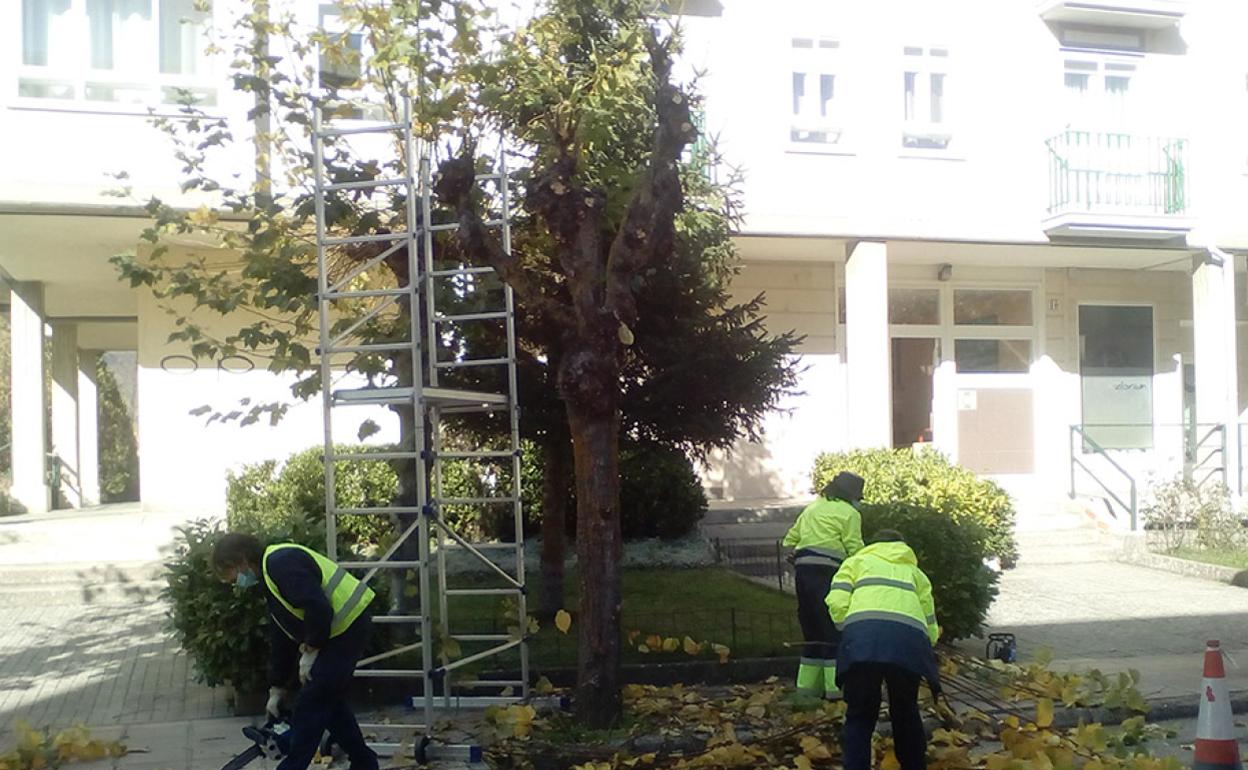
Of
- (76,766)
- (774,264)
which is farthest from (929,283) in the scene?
(76,766)

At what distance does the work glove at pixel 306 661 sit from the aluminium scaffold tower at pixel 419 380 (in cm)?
86

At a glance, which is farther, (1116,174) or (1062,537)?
(1116,174)

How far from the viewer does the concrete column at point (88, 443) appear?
2138 centimetres

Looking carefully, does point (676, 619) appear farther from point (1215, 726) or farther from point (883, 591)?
point (1215, 726)

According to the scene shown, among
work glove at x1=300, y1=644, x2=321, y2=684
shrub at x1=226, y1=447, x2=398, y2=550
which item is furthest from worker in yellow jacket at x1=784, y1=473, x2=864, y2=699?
shrub at x1=226, y1=447, x2=398, y2=550

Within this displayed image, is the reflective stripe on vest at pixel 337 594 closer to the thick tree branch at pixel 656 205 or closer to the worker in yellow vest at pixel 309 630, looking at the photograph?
the worker in yellow vest at pixel 309 630

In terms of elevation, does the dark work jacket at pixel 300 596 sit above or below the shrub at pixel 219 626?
above

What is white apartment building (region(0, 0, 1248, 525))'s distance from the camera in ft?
46.8

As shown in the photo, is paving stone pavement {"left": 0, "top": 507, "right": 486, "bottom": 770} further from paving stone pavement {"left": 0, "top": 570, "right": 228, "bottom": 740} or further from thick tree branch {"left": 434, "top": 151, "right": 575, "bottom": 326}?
thick tree branch {"left": 434, "top": 151, "right": 575, "bottom": 326}

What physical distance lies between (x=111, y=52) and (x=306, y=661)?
1031 cm

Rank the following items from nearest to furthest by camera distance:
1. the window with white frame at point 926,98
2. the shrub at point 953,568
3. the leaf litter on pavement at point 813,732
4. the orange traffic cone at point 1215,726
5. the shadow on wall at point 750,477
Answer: the orange traffic cone at point 1215,726 → the leaf litter on pavement at point 813,732 → the shrub at point 953,568 → the window with white frame at point 926,98 → the shadow on wall at point 750,477

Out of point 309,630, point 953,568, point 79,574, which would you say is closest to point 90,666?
point 79,574

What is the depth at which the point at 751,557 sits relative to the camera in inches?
559

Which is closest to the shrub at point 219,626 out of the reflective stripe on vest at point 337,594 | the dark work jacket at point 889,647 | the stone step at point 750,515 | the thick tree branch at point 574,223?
the reflective stripe on vest at point 337,594
